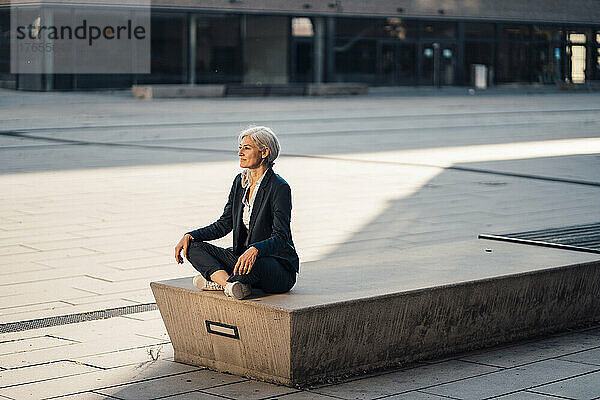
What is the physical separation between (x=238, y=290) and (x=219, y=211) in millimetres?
6312

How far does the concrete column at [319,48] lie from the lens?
48.4m

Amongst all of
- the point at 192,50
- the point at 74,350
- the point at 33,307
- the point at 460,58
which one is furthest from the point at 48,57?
the point at 74,350

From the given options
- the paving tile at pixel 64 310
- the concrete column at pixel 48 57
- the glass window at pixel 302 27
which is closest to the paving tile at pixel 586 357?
the paving tile at pixel 64 310

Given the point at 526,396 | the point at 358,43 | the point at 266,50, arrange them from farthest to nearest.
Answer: the point at 358,43 < the point at 266,50 < the point at 526,396

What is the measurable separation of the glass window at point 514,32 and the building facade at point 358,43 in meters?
0.05

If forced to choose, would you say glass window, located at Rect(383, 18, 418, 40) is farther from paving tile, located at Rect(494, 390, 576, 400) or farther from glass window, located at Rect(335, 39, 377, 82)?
paving tile, located at Rect(494, 390, 576, 400)

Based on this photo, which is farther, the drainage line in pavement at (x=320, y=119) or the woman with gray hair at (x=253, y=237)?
the drainage line in pavement at (x=320, y=119)

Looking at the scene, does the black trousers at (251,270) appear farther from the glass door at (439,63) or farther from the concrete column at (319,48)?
the glass door at (439,63)

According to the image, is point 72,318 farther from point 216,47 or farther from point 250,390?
point 216,47

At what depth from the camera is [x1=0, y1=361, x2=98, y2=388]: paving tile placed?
5.23m

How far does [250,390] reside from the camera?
508 cm

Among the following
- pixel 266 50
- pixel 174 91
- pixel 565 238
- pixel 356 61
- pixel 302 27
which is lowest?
pixel 565 238

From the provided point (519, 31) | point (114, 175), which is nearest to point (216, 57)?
point (519, 31)

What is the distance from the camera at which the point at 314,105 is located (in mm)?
35562
